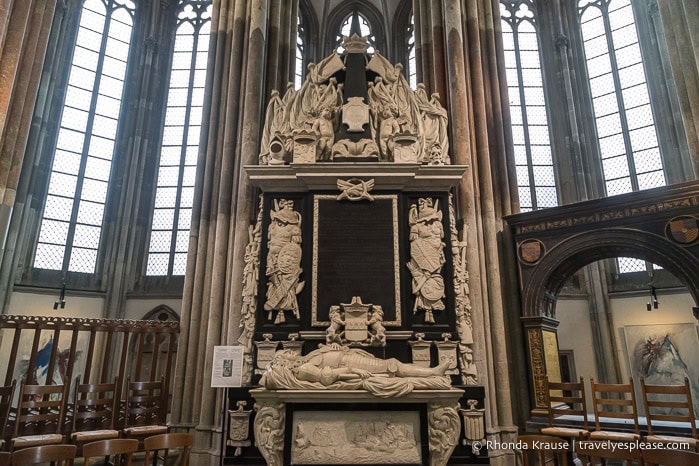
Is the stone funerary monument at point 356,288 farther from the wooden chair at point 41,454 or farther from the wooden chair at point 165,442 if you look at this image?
the wooden chair at point 41,454

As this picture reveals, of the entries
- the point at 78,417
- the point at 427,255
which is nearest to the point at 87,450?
the point at 78,417

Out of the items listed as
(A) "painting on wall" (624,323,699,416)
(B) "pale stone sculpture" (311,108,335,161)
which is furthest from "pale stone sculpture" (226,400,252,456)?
(A) "painting on wall" (624,323,699,416)

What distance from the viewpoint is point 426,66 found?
36.1 feet

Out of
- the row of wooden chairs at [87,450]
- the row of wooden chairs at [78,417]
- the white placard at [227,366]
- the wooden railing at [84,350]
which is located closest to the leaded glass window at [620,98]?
the white placard at [227,366]

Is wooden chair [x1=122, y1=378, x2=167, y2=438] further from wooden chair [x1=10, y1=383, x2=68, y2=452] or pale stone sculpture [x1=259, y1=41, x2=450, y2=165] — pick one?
pale stone sculpture [x1=259, y1=41, x2=450, y2=165]

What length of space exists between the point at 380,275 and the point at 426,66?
599cm

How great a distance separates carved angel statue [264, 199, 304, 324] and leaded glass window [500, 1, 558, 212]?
31.0ft

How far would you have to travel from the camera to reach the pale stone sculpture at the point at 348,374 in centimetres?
604

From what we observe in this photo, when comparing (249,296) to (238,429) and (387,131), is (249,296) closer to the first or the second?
(238,429)

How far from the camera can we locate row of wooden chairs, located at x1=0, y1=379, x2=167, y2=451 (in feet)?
20.9

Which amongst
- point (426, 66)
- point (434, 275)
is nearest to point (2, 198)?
point (434, 275)

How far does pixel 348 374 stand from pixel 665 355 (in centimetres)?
996

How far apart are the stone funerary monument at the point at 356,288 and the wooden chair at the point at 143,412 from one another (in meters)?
1.73

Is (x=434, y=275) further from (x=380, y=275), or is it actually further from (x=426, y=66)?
(x=426, y=66)
